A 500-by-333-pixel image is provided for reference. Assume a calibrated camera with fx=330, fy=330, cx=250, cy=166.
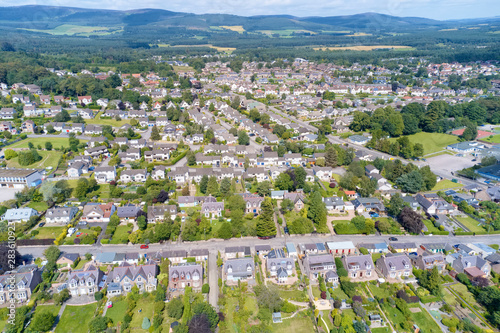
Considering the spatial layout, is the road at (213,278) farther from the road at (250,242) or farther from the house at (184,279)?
the road at (250,242)

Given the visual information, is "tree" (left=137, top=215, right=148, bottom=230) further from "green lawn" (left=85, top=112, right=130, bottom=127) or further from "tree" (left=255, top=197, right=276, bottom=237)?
"green lawn" (left=85, top=112, right=130, bottom=127)

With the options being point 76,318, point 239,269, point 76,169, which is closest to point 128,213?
point 76,318

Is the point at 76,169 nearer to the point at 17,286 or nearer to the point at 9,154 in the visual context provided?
the point at 9,154

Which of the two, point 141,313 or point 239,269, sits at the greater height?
point 239,269

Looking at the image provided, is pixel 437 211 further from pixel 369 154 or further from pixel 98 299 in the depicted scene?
pixel 98 299

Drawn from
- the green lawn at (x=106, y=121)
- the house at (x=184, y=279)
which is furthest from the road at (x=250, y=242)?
the green lawn at (x=106, y=121)
